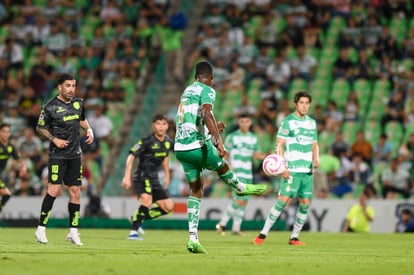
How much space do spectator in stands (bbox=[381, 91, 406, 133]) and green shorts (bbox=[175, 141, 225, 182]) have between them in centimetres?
1537

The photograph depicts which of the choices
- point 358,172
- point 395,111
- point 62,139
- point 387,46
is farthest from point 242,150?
point 387,46

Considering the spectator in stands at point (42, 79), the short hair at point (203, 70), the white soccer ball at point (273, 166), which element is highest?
the spectator in stands at point (42, 79)

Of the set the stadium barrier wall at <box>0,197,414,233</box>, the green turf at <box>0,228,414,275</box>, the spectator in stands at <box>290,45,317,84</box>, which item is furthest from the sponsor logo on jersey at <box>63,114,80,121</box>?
the spectator in stands at <box>290,45,317,84</box>

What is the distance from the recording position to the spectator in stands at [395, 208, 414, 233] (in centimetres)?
2508

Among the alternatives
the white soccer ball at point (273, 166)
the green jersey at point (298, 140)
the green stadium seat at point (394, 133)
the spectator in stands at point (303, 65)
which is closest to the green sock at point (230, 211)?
the green jersey at point (298, 140)

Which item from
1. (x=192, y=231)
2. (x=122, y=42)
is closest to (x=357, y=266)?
(x=192, y=231)

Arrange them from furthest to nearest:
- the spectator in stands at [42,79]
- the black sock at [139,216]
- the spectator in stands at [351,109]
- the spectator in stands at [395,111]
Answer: the spectator in stands at [42,79], the spectator in stands at [351,109], the spectator in stands at [395,111], the black sock at [139,216]

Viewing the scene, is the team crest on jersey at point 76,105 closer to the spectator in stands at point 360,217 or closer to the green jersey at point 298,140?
the green jersey at point 298,140

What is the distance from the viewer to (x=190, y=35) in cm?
3434

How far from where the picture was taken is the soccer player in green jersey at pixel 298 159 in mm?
17891

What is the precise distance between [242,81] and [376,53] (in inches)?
171

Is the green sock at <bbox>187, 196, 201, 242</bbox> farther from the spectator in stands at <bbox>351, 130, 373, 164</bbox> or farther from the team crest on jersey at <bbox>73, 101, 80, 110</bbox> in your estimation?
the spectator in stands at <bbox>351, 130, 373, 164</bbox>

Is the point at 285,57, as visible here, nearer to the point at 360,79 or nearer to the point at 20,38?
the point at 360,79

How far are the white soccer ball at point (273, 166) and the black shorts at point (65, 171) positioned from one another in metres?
3.15
